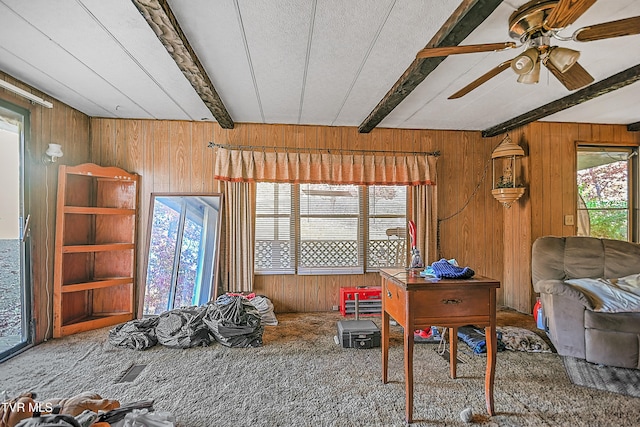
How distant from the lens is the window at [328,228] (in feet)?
13.3

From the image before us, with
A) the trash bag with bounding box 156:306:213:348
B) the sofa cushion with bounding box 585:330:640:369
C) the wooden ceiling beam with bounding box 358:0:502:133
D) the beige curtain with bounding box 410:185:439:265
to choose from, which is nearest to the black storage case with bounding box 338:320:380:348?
the trash bag with bounding box 156:306:213:348

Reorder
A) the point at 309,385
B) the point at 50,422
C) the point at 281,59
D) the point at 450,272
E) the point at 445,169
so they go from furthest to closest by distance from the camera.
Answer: the point at 445,169, the point at 281,59, the point at 309,385, the point at 450,272, the point at 50,422

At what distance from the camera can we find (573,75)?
199cm

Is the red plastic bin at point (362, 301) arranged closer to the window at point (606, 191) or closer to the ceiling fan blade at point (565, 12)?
the window at point (606, 191)

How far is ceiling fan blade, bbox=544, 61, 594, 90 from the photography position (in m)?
1.91

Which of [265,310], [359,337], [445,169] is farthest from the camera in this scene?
[445,169]

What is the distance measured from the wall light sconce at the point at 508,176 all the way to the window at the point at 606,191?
0.87 meters

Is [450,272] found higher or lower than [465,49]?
lower

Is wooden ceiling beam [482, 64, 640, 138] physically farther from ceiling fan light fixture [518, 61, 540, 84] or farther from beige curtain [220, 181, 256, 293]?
beige curtain [220, 181, 256, 293]

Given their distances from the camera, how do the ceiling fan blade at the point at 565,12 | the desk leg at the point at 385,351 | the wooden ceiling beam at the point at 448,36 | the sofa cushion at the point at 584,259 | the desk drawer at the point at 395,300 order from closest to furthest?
the ceiling fan blade at the point at 565,12 < the wooden ceiling beam at the point at 448,36 < the desk drawer at the point at 395,300 < the desk leg at the point at 385,351 < the sofa cushion at the point at 584,259

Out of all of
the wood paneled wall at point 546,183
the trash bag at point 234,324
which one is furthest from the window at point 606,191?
the trash bag at point 234,324

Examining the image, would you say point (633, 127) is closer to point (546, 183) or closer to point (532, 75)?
point (546, 183)

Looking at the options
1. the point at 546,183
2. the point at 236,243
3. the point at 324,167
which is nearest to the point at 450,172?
the point at 546,183

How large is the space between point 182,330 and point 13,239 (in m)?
1.63
